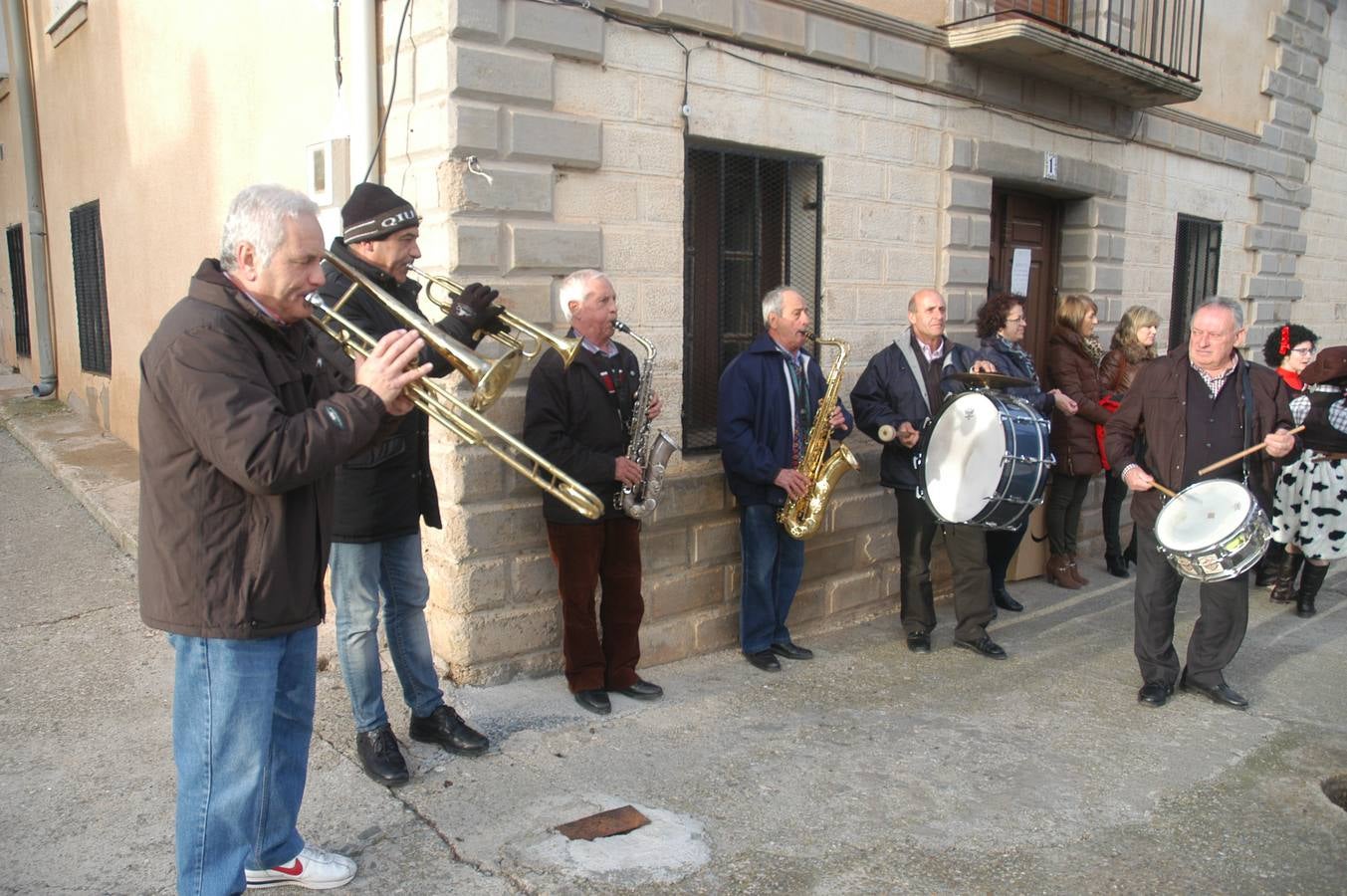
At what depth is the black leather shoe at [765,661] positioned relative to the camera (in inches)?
199

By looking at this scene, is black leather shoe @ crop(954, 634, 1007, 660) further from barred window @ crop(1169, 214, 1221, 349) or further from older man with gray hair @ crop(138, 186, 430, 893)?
barred window @ crop(1169, 214, 1221, 349)

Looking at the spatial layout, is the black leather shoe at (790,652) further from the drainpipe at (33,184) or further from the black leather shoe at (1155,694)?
the drainpipe at (33,184)

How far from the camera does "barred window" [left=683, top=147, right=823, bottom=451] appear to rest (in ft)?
17.2

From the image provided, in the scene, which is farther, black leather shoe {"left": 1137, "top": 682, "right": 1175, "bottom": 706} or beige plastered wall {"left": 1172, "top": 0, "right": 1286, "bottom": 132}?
beige plastered wall {"left": 1172, "top": 0, "right": 1286, "bottom": 132}

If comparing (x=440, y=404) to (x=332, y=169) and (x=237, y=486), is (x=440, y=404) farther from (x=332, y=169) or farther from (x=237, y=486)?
(x=332, y=169)

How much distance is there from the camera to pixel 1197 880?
10.8ft

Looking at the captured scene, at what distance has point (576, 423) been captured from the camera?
13.9 feet

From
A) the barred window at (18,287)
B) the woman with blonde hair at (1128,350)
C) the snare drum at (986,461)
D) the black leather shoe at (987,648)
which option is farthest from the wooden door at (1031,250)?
the barred window at (18,287)

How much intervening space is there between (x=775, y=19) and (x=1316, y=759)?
4095 millimetres

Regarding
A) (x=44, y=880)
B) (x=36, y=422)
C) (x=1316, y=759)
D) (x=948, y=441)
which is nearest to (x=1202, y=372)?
(x=948, y=441)

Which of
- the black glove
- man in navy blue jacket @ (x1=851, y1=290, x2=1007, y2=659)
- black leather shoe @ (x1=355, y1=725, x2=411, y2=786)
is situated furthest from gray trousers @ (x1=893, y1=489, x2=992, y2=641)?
black leather shoe @ (x1=355, y1=725, x2=411, y2=786)

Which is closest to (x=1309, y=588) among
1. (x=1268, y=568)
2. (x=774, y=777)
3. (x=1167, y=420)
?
(x=1268, y=568)

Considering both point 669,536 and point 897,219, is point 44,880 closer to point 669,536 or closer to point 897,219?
point 669,536

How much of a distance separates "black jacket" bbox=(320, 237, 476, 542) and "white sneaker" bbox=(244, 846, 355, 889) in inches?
39.4
